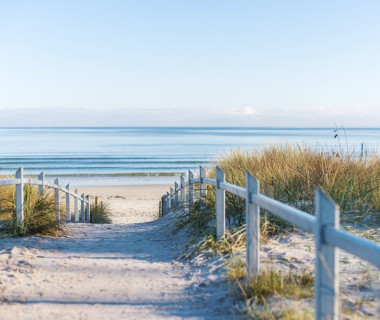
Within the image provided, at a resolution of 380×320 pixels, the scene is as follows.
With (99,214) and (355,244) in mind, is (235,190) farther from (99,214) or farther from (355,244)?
(99,214)

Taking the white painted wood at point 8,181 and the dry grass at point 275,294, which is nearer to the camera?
the dry grass at point 275,294

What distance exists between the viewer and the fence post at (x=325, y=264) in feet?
11.1

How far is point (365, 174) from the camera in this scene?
33.5ft

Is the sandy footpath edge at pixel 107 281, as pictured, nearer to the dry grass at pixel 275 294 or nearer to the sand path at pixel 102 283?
the sand path at pixel 102 283

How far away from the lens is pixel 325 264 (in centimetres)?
342

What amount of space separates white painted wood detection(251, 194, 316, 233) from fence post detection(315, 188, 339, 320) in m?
0.21

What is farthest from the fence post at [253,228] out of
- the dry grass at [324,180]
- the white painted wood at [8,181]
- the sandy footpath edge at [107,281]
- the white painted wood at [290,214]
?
the white painted wood at [8,181]

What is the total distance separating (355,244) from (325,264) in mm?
413

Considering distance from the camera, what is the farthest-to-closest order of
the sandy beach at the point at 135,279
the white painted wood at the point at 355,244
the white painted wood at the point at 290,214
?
the sandy beach at the point at 135,279 → the white painted wood at the point at 290,214 → the white painted wood at the point at 355,244

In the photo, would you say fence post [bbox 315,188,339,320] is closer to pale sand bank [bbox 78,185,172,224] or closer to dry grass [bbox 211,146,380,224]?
dry grass [bbox 211,146,380,224]

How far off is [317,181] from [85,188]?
2433 cm

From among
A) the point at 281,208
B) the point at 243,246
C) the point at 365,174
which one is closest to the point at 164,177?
the point at 365,174

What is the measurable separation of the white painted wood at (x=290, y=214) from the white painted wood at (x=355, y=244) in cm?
31

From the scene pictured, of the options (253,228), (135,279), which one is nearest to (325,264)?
(253,228)
